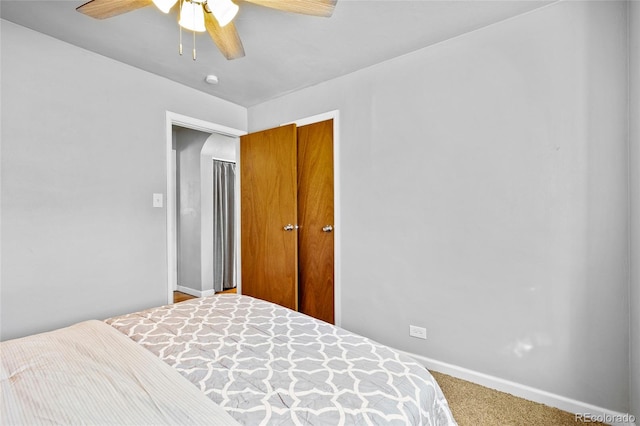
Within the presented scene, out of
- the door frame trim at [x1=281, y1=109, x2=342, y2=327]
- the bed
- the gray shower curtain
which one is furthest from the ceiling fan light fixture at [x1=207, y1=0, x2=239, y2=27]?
the gray shower curtain

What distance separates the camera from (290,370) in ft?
3.51

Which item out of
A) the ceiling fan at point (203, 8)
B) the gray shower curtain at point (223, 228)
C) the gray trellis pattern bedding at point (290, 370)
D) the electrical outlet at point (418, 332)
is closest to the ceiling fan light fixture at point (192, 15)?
the ceiling fan at point (203, 8)

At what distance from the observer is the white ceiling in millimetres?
1865

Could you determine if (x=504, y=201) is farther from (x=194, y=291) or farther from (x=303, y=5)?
(x=194, y=291)

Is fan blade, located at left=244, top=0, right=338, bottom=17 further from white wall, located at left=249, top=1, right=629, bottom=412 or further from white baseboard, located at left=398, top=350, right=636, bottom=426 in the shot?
white baseboard, located at left=398, top=350, right=636, bottom=426

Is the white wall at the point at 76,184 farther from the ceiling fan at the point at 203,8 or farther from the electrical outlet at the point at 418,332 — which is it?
the electrical outlet at the point at 418,332

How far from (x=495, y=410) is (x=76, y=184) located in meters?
3.12

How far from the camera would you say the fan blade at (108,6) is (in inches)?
56.2

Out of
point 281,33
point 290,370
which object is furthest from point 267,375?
point 281,33

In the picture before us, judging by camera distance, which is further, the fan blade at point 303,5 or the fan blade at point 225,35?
the fan blade at point 225,35

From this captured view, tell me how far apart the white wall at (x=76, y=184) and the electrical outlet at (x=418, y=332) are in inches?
82.7

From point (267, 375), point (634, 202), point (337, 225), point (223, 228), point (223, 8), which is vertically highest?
point (223, 8)

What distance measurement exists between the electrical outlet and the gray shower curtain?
2914 mm

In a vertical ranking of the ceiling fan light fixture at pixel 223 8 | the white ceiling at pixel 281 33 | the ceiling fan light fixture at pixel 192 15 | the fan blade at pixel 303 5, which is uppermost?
the white ceiling at pixel 281 33
